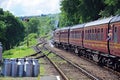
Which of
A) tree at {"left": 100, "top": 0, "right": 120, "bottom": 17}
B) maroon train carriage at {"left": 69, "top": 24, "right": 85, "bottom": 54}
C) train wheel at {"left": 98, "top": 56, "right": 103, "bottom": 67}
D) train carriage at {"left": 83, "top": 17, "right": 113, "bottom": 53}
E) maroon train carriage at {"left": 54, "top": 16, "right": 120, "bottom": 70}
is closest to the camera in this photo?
maroon train carriage at {"left": 54, "top": 16, "right": 120, "bottom": 70}

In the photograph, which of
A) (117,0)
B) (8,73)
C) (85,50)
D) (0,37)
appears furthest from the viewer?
(0,37)

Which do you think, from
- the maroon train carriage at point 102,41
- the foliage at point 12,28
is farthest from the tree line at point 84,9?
the foliage at point 12,28

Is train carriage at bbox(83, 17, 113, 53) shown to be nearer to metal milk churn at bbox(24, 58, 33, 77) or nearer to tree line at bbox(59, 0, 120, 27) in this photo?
metal milk churn at bbox(24, 58, 33, 77)

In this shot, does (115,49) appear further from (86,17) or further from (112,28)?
(86,17)

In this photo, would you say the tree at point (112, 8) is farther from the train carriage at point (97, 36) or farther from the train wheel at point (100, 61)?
the train wheel at point (100, 61)

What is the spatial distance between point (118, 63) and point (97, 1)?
106ft

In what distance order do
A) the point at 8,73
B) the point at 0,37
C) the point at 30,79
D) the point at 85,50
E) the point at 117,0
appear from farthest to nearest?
the point at 0,37
the point at 117,0
the point at 85,50
the point at 8,73
the point at 30,79

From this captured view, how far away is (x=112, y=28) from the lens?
23.3 metres

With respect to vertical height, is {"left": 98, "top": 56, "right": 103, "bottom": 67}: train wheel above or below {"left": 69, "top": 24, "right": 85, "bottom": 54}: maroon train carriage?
below

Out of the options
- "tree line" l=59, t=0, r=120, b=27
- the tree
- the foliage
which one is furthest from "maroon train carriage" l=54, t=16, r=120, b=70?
the foliage

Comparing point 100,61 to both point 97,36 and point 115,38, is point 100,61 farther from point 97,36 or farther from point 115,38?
point 115,38

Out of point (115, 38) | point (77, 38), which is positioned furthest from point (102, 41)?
point (77, 38)

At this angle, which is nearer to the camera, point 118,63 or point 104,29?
point 118,63

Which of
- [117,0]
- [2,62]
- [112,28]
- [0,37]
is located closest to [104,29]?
[112,28]
